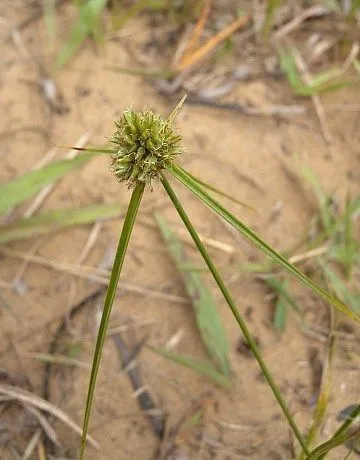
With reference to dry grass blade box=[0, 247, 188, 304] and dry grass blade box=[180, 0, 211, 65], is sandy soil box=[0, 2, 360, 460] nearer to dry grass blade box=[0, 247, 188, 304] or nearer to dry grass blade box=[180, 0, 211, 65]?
dry grass blade box=[0, 247, 188, 304]

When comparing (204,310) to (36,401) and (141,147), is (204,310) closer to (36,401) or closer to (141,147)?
(36,401)

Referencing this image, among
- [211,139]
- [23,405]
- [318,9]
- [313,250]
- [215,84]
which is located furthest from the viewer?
[318,9]

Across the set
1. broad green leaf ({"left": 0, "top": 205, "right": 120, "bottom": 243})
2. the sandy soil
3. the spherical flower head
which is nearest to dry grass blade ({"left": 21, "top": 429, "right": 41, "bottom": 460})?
the sandy soil

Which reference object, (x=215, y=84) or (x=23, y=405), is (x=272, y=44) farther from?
(x=23, y=405)

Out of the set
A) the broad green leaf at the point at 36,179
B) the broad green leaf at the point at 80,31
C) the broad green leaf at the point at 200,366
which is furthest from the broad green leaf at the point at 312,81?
the broad green leaf at the point at 200,366

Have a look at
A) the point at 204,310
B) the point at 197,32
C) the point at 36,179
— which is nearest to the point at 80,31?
the point at 197,32

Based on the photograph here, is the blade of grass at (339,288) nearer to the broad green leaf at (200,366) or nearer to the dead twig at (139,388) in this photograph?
the broad green leaf at (200,366)

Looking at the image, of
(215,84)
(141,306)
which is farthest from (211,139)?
(141,306)
